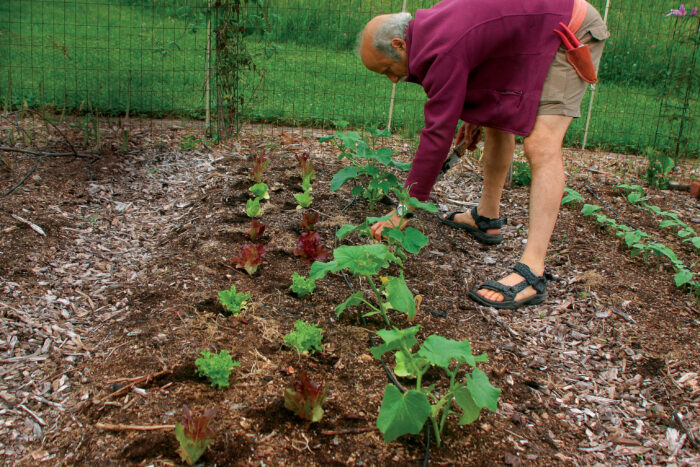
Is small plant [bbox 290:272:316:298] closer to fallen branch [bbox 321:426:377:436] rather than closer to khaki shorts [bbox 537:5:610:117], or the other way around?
fallen branch [bbox 321:426:377:436]

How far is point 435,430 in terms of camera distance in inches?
73.2

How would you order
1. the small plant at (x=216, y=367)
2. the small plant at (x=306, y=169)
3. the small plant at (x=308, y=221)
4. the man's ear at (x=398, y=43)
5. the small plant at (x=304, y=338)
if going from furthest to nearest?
the small plant at (x=306, y=169)
the small plant at (x=308, y=221)
the man's ear at (x=398, y=43)
the small plant at (x=304, y=338)
the small plant at (x=216, y=367)

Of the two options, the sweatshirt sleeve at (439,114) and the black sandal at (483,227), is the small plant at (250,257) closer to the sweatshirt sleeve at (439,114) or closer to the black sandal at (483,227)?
the sweatshirt sleeve at (439,114)

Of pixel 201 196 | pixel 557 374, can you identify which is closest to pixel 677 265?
pixel 557 374

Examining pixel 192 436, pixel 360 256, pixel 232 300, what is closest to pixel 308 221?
pixel 232 300

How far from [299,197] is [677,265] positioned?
83.7 inches

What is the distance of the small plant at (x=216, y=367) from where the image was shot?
2.01 metres

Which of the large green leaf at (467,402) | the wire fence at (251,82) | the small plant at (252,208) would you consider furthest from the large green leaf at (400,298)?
the wire fence at (251,82)

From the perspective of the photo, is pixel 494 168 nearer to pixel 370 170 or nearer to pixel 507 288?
pixel 370 170

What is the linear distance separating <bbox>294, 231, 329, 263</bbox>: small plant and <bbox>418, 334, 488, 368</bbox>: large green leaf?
1.30 meters

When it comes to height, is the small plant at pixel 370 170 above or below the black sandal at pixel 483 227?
above

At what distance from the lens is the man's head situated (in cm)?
279

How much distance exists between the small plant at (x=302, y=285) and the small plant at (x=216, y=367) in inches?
25.9

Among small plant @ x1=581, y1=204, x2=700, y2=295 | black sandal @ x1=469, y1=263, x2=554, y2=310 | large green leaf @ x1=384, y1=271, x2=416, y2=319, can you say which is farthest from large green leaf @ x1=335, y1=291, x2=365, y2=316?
small plant @ x1=581, y1=204, x2=700, y2=295
